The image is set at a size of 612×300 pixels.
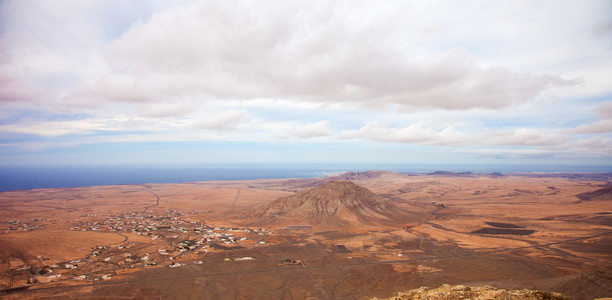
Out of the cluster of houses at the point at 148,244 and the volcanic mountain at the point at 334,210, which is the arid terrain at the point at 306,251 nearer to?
the cluster of houses at the point at 148,244

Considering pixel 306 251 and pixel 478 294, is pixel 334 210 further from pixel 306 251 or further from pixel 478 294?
pixel 478 294

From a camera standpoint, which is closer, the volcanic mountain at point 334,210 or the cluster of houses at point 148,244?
the cluster of houses at point 148,244

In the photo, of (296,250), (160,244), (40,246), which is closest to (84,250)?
(40,246)

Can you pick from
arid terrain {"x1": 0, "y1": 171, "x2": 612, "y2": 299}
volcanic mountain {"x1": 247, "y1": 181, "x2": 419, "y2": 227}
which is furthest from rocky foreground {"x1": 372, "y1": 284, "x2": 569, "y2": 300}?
volcanic mountain {"x1": 247, "y1": 181, "x2": 419, "y2": 227}

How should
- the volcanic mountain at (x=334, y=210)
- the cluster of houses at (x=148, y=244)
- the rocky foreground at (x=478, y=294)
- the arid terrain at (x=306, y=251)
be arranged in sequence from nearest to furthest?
the rocky foreground at (x=478, y=294)
the arid terrain at (x=306, y=251)
the cluster of houses at (x=148, y=244)
the volcanic mountain at (x=334, y=210)

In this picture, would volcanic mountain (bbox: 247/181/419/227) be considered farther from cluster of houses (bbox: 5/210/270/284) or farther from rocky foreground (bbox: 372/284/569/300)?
rocky foreground (bbox: 372/284/569/300)

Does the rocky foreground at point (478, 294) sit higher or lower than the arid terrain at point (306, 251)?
higher

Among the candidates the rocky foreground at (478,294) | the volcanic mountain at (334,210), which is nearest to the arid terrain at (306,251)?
the volcanic mountain at (334,210)
